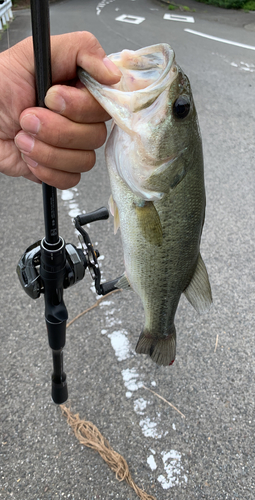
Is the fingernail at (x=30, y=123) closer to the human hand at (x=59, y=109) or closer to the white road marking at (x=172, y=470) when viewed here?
the human hand at (x=59, y=109)

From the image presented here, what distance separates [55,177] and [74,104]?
9.2 inches

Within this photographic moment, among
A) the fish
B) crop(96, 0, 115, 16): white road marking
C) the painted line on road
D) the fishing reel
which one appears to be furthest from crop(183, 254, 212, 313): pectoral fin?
crop(96, 0, 115, 16): white road marking

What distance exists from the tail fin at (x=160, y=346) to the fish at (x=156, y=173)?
0.19m

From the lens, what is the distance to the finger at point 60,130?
0.89 m

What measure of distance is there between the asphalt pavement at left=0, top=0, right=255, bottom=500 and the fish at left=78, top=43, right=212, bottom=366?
1.06 m

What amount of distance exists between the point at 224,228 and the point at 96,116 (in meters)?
2.55

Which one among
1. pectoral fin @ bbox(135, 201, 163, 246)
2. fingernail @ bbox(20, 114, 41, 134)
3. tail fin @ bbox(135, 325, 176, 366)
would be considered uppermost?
fingernail @ bbox(20, 114, 41, 134)

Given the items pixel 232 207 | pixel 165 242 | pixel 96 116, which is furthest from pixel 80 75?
pixel 232 207

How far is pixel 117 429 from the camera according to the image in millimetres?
1993

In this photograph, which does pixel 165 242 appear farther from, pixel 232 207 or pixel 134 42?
pixel 134 42

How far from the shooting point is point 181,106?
969mm

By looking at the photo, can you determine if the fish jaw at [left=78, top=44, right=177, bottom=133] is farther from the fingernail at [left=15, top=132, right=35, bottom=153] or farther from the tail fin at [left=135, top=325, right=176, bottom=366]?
the tail fin at [left=135, top=325, right=176, bottom=366]

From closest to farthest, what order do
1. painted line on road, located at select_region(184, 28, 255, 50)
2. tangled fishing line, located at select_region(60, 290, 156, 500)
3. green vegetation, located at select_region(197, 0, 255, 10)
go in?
tangled fishing line, located at select_region(60, 290, 156, 500) → painted line on road, located at select_region(184, 28, 255, 50) → green vegetation, located at select_region(197, 0, 255, 10)

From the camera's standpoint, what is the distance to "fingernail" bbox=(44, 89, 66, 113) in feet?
2.77
